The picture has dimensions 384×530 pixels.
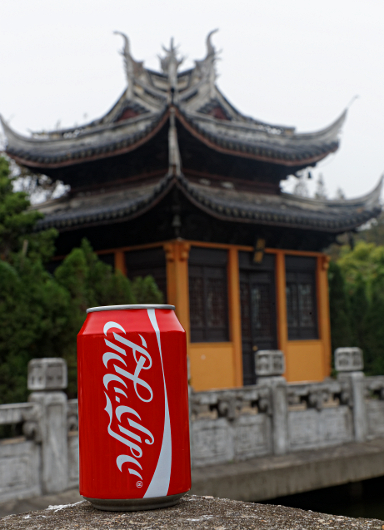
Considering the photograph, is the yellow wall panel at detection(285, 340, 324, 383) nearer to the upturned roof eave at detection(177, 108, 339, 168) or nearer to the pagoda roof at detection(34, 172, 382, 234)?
the pagoda roof at detection(34, 172, 382, 234)

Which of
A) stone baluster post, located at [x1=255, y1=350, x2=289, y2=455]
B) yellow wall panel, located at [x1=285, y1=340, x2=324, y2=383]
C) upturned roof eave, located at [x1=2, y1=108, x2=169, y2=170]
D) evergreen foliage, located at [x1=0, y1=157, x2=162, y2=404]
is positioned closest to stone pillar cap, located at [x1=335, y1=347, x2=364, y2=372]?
stone baluster post, located at [x1=255, y1=350, x2=289, y2=455]

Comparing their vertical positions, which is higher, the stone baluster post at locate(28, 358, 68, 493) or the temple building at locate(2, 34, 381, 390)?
the temple building at locate(2, 34, 381, 390)

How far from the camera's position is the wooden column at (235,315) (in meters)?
13.2

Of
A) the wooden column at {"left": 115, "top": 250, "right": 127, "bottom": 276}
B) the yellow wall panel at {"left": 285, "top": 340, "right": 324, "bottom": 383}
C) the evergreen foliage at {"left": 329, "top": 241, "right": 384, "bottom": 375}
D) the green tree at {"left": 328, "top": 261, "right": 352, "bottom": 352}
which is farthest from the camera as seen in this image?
the green tree at {"left": 328, "top": 261, "right": 352, "bottom": 352}

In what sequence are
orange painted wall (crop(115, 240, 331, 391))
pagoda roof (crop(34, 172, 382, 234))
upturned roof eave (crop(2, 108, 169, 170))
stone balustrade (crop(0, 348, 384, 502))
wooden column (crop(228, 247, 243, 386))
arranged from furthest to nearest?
wooden column (crop(228, 247, 243, 386)) < upturned roof eave (crop(2, 108, 169, 170)) < orange painted wall (crop(115, 240, 331, 391)) < pagoda roof (crop(34, 172, 382, 234)) < stone balustrade (crop(0, 348, 384, 502))

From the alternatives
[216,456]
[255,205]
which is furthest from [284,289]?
[216,456]

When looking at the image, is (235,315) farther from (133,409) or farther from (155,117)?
(133,409)

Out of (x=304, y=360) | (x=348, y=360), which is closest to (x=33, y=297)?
(x=348, y=360)

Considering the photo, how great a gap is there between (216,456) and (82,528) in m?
6.62

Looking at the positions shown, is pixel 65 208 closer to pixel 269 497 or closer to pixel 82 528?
pixel 269 497

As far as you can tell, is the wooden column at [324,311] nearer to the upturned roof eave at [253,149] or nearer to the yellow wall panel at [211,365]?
the upturned roof eave at [253,149]

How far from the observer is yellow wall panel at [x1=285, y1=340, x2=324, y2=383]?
1436 cm

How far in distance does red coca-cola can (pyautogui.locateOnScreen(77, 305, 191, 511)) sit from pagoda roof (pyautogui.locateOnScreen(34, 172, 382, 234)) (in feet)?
29.8

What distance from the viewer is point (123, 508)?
7.29 ft
